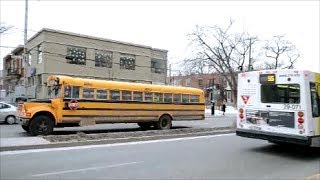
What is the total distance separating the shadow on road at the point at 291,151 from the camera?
41.8ft

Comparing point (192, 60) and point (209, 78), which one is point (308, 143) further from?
point (209, 78)

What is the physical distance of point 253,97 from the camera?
1367 centimetres

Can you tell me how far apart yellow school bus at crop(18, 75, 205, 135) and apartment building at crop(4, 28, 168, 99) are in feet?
67.7

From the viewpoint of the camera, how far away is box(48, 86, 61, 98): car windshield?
17266mm

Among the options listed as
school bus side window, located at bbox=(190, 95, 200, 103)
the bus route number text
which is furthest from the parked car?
the bus route number text

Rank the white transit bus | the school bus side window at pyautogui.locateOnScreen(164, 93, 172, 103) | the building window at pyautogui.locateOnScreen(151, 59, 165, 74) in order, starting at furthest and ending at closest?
the building window at pyautogui.locateOnScreen(151, 59, 165, 74), the school bus side window at pyautogui.locateOnScreen(164, 93, 172, 103), the white transit bus

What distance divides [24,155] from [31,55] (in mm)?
39047

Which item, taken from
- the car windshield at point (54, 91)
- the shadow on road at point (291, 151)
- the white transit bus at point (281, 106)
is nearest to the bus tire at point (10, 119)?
the car windshield at point (54, 91)

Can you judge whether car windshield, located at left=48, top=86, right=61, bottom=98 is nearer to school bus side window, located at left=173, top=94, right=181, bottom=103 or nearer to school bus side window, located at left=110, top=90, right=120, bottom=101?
school bus side window, located at left=110, top=90, right=120, bottom=101

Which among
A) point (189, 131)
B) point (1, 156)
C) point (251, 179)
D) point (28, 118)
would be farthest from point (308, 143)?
point (28, 118)

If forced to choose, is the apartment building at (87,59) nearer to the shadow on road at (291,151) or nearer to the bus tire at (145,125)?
the bus tire at (145,125)

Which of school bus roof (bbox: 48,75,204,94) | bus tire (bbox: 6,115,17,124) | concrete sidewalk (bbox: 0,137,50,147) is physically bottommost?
concrete sidewalk (bbox: 0,137,50,147)

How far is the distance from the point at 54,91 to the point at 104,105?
7.87 feet

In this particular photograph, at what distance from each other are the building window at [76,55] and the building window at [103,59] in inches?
71.7
